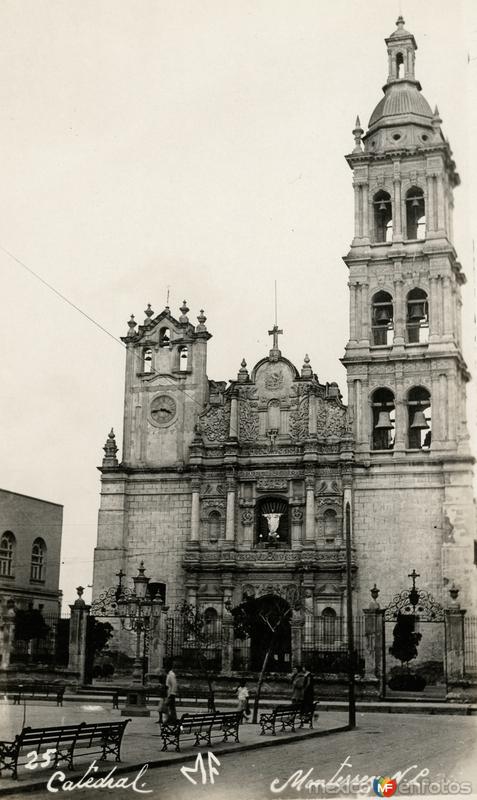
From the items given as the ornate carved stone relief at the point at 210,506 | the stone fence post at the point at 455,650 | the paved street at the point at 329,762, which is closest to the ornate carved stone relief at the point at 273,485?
the ornate carved stone relief at the point at 210,506

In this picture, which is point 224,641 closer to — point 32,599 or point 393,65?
point 32,599

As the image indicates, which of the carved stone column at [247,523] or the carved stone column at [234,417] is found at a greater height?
the carved stone column at [234,417]

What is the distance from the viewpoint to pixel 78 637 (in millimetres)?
33594

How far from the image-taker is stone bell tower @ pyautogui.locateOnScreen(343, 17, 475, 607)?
38406 mm

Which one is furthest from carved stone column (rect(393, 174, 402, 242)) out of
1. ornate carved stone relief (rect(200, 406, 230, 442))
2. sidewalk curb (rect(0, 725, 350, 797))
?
sidewalk curb (rect(0, 725, 350, 797))

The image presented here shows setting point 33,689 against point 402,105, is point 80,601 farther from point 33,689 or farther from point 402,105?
point 402,105

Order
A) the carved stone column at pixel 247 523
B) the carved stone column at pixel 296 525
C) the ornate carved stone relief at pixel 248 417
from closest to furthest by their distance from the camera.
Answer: the carved stone column at pixel 296 525, the carved stone column at pixel 247 523, the ornate carved stone relief at pixel 248 417

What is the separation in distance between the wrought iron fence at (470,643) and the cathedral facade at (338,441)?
2701 mm

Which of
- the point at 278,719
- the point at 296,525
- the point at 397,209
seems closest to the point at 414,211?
the point at 397,209

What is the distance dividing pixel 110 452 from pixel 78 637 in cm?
1066

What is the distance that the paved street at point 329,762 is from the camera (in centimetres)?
1285

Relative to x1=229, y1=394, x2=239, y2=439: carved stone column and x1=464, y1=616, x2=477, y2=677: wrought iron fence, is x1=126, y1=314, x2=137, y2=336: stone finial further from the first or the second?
x1=464, y1=616, x2=477, y2=677: wrought iron fence

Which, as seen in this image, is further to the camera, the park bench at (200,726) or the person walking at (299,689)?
the person walking at (299,689)

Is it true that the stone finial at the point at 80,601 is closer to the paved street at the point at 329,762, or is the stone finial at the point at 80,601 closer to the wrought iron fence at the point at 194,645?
the wrought iron fence at the point at 194,645
